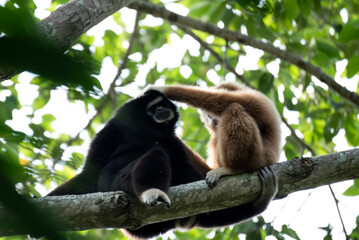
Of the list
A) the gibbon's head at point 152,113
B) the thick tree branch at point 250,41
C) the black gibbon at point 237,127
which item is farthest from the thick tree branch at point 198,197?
the thick tree branch at point 250,41

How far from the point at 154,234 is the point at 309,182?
5.55 ft

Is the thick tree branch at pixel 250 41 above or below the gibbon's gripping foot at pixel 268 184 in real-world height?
above

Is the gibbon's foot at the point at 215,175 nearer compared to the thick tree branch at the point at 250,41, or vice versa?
the gibbon's foot at the point at 215,175

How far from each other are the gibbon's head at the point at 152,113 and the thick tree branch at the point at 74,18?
69.5 inches

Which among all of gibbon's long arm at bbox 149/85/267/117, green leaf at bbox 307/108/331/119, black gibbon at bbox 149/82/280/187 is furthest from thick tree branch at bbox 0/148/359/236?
green leaf at bbox 307/108/331/119

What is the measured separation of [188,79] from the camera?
8.54 metres

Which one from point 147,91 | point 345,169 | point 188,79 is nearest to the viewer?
point 345,169

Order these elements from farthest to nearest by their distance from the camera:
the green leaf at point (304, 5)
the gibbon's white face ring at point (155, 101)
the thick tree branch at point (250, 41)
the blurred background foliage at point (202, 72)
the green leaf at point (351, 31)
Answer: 1. the thick tree branch at point (250, 41)
2. the gibbon's white face ring at point (155, 101)
3. the green leaf at point (351, 31)
4. the green leaf at point (304, 5)
5. the blurred background foliage at point (202, 72)

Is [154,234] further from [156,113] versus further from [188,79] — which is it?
[188,79]

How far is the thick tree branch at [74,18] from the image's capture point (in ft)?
9.29

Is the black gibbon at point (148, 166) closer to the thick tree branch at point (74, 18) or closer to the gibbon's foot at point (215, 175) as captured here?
the gibbon's foot at point (215, 175)

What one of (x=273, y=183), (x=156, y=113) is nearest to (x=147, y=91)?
(x=156, y=113)

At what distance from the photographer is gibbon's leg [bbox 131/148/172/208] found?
3.45m

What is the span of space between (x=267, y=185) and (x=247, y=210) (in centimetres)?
49
